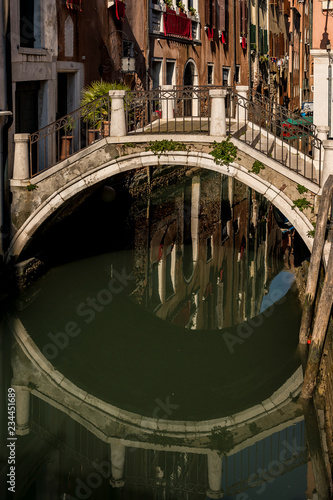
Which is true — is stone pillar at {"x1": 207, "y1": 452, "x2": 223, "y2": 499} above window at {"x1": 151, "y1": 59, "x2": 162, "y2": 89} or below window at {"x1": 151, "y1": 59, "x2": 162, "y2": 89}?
below

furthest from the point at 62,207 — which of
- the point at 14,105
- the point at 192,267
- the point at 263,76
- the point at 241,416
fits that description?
the point at 263,76

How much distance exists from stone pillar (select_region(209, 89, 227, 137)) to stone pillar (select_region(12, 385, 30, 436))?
4.48 meters

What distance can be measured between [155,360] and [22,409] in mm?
2054

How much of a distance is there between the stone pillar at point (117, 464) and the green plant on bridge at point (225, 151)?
15.2 ft

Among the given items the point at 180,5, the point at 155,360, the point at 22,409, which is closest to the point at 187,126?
the point at 155,360

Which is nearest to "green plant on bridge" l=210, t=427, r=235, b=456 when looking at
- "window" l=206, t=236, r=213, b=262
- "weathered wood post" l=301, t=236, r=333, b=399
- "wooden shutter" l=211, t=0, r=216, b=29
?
"weathered wood post" l=301, t=236, r=333, b=399

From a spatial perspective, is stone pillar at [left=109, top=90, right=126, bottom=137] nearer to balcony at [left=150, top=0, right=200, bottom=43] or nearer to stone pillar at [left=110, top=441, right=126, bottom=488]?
stone pillar at [left=110, top=441, right=126, bottom=488]

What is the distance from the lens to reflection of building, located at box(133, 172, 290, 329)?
1217cm

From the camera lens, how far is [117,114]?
37.6 ft

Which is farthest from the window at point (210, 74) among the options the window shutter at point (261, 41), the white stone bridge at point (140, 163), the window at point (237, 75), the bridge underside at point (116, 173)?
the bridge underside at point (116, 173)

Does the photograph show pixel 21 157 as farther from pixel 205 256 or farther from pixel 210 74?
pixel 210 74

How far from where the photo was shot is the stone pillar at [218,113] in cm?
1096

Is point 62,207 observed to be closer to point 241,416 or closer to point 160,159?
point 160,159

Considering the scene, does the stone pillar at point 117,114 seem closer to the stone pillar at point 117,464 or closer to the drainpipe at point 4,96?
the drainpipe at point 4,96
